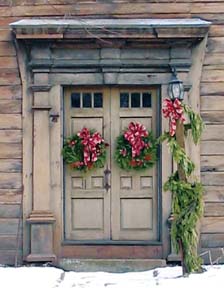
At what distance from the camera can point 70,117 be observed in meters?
9.66

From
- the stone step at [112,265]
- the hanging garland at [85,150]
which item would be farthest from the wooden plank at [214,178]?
the hanging garland at [85,150]

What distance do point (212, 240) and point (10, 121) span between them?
2930 millimetres

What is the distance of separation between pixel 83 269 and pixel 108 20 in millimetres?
3105

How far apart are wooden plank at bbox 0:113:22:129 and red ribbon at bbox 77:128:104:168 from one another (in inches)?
31.3

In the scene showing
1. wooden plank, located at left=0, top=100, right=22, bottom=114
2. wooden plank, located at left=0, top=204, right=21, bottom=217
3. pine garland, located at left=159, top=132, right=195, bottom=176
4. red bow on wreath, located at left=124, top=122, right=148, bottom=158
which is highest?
wooden plank, located at left=0, top=100, right=22, bottom=114

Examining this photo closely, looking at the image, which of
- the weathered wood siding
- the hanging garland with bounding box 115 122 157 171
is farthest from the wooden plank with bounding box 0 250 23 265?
the hanging garland with bounding box 115 122 157 171

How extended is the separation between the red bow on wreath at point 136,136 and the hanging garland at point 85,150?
343 mm

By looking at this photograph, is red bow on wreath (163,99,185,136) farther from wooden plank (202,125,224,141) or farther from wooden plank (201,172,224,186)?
wooden plank (201,172,224,186)

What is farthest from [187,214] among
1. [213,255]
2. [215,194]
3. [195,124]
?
[213,255]

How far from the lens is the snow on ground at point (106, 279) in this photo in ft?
26.8

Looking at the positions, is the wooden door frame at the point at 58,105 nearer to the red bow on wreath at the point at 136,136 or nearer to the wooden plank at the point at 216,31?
the wooden plank at the point at 216,31

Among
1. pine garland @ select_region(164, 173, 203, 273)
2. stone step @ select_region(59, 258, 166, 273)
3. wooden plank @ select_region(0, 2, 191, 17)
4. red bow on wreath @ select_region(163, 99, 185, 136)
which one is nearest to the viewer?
red bow on wreath @ select_region(163, 99, 185, 136)

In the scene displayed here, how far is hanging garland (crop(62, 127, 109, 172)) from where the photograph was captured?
9.45 metres

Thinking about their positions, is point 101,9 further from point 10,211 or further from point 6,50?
point 10,211
